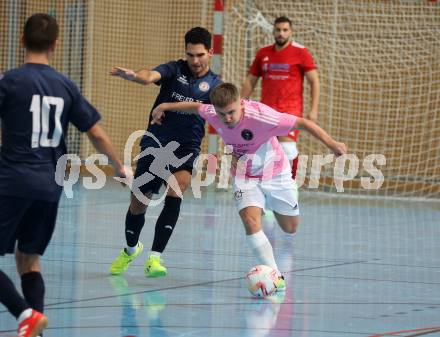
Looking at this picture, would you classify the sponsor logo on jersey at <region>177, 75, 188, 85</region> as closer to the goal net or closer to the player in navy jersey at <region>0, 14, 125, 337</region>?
the player in navy jersey at <region>0, 14, 125, 337</region>

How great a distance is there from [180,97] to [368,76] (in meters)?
7.79

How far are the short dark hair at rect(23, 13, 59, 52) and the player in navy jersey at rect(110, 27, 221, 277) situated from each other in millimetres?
2283

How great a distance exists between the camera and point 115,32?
1590 centimetres

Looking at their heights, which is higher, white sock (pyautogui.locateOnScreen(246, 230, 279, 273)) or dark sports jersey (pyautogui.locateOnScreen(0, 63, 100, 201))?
dark sports jersey (pyautogui.locateOnScreen(0, 63, 100, 201))

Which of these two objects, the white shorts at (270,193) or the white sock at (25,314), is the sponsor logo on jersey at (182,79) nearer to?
the white shorts at (270,193)

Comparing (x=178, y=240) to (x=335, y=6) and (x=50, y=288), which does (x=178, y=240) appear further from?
(x=335, y=6)

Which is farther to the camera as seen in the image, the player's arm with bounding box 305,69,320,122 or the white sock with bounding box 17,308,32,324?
the player's arm with bounding box 305,69,320,122

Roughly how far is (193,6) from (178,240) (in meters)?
7.44

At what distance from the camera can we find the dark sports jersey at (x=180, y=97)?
6.92m

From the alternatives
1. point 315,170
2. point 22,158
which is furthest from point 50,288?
point 315,170

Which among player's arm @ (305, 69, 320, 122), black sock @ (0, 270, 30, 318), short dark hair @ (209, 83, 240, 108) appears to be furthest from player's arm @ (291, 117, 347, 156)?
player's arm @ (305, 69, 320, 122)

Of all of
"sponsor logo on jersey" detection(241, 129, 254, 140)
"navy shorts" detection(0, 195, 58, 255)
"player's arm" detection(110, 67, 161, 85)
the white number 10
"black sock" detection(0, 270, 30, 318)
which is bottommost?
"black sock" detection(0, 270, 30, 318)

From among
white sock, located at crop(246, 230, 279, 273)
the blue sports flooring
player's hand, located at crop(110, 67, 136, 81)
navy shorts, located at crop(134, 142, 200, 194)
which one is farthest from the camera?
navy shorts, located at crop(134, 142, 200, 194)

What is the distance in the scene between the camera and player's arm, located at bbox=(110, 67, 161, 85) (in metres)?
6.00
